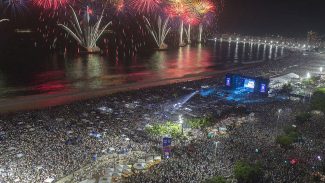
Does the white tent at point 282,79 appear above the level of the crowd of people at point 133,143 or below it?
above

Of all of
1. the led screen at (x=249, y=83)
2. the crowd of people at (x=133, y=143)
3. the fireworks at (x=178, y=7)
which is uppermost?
the fireworks at (x=178, y=7)

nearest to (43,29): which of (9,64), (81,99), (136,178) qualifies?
(9,64)

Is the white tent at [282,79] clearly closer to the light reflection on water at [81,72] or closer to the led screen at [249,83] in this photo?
the led screen at [249,83]

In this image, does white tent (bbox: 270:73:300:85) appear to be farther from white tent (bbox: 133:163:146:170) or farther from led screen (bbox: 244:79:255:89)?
white tent (bbox: 133:163:146:170)

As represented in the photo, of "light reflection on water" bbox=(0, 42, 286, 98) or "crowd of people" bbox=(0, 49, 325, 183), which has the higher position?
"light reflection on water" bbox=(0, 42, 286, 98)

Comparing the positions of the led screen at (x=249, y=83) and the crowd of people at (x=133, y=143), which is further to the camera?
the led screen at (x=249, y=83)

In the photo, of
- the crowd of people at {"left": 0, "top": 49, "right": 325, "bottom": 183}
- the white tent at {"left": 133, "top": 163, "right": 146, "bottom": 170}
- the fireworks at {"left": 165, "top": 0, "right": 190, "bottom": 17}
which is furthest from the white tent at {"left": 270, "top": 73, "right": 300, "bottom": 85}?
the fireworks at {"left": 165, "top": 0, "right": 190, "bottom": 17}

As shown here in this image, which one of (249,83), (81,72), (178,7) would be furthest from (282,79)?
(178,7)

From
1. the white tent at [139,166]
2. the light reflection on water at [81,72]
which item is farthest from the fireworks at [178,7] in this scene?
the white tent at [139,166]
